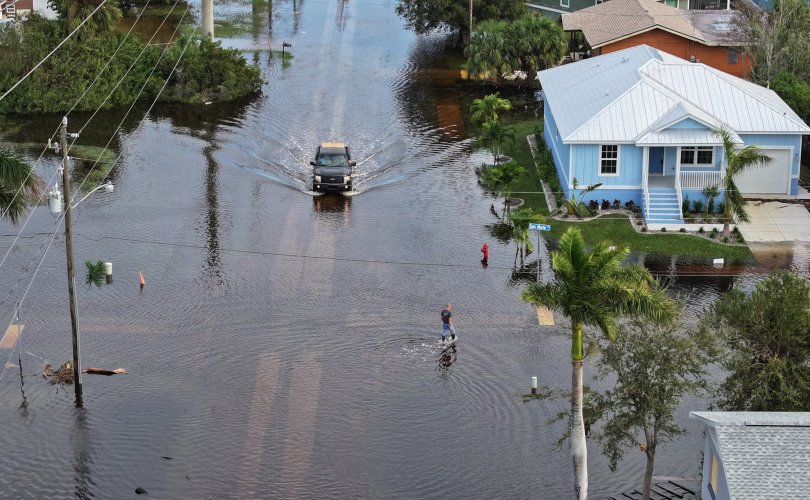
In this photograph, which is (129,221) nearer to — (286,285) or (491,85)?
(286,285)

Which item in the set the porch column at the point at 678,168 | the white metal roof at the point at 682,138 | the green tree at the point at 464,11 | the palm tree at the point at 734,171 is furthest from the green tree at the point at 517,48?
the palm tree at the point at 734,171

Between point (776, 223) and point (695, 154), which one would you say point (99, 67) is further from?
point (776, 223)

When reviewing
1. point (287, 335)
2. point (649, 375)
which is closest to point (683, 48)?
point (287, 335)

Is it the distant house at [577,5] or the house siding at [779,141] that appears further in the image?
the distant house at [577,5]

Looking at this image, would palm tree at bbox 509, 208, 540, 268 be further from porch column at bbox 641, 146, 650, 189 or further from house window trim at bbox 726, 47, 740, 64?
house window trim at bbox 726, 47, 740, 64

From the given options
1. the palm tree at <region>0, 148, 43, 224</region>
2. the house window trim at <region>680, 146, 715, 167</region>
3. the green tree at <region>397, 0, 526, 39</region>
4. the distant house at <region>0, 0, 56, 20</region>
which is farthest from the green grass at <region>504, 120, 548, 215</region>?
the distant house at <region>0, 0, 56, 20</region>

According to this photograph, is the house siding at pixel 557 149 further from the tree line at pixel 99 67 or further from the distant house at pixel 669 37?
the tree line at pixel 99 67
